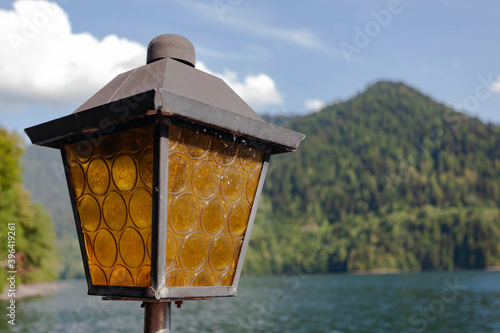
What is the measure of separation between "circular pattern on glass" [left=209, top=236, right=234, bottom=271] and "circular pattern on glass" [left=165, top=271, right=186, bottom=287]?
0.19 metres

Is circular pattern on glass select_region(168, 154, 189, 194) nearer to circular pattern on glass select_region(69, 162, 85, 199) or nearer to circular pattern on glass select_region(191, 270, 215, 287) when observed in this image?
circular pattern on glass select_region(191, 270, 215, 287)

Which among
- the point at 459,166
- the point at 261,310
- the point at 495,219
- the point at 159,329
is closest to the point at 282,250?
the point at 495,219

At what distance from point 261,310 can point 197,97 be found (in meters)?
57.7

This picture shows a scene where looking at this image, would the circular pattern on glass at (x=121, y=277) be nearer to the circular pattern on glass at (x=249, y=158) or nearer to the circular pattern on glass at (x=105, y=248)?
the circular pattern on glass at (x=105, y=248)

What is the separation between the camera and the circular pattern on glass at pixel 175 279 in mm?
2012

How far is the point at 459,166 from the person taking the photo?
187125mm

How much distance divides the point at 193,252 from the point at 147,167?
0.44m

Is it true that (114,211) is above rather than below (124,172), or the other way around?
below

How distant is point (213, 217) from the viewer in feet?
7.22

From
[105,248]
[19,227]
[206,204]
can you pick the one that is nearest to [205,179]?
[206,204]

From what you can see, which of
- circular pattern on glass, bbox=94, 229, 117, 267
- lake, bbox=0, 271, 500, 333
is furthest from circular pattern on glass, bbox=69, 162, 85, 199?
lake, bbox=0, 271, 500, 333

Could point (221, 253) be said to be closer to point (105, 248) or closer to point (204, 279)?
point (204, 279)

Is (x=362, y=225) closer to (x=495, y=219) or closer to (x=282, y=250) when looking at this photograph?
Answer: (x=282, y=250)

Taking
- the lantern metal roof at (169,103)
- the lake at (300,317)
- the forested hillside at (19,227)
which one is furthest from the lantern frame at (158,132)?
the lake at (300,317)
